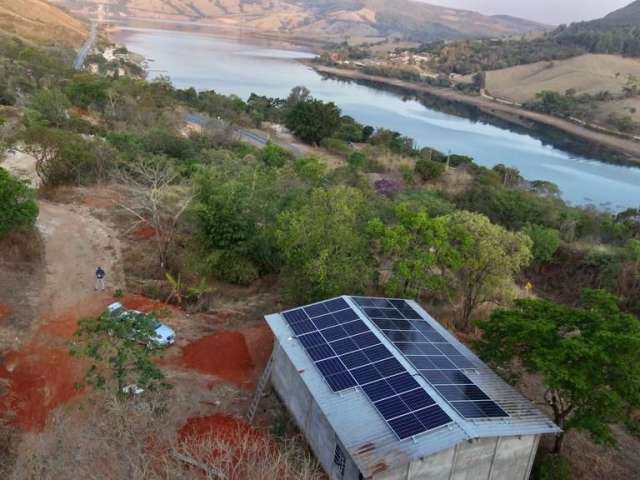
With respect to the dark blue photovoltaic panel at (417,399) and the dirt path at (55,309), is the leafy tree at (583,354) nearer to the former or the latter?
the dark blue photovoltaic panel at (417,399)

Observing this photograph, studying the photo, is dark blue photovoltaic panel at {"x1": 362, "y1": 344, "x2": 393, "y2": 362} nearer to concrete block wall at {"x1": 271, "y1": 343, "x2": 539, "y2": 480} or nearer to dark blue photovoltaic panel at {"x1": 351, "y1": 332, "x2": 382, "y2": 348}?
dark blue photovoltaic panel at {"x1": 351, "y1": 332, "x2": 382, "y2": 348}

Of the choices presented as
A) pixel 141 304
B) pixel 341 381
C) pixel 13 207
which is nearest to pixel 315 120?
pixel 13 207

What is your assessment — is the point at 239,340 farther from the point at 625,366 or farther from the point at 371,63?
the point at 371,63

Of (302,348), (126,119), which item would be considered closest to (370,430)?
(302,348)

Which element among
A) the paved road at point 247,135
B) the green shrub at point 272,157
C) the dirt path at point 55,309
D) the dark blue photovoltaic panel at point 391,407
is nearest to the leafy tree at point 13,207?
the dirt path at point 55,309

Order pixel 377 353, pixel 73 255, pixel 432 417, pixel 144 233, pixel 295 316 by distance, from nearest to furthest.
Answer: pixel 432 417 → pixel 377 353 → pixel 295 316 → pixel 73 255 → pixel 144 233

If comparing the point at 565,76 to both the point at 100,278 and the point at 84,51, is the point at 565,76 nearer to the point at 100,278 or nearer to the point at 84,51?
the point at 84,51
